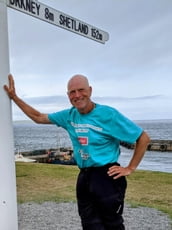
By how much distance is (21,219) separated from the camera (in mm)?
3451

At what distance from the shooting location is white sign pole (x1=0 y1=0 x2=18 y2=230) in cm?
171

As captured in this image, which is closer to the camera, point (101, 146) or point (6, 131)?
point (6, 131)

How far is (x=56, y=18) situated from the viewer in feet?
6.23

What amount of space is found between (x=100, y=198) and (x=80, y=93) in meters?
0.63

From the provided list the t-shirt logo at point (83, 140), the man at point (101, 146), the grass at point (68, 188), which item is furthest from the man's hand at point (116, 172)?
the grass at point (68, 188)

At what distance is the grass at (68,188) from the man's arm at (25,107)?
2.25 meters

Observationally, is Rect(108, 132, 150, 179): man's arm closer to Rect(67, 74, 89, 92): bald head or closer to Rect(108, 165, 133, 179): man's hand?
Rect(108, 165, 133, 179): man's hand

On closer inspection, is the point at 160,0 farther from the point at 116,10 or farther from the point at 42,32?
the point at 42,32

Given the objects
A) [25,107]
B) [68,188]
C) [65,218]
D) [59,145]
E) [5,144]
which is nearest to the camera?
[5,144]

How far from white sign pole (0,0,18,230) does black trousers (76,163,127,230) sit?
0.44m

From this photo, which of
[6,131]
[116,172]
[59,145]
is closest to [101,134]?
[116,172]

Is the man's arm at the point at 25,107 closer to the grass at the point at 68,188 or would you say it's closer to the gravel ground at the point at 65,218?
the gravel ground at the point at 65,218

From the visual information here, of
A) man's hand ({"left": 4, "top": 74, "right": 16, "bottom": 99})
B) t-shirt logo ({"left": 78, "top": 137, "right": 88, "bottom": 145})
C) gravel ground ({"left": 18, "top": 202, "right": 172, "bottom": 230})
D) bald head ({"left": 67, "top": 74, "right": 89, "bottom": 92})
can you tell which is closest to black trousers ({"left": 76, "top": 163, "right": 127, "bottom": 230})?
t-shirt logo ({"left": 78, "top": 137, "right": 88, "bottom": 145})

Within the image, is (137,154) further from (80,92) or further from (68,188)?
(68,188)
